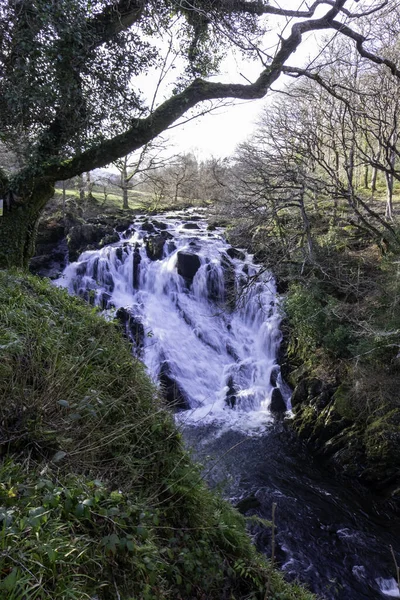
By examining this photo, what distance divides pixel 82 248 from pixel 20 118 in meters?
13.2

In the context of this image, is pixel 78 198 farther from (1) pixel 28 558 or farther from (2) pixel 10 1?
(1) pixel 28 558

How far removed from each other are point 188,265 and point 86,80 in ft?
31.5

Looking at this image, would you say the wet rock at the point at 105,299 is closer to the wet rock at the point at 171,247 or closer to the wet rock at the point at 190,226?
the wet rock at the point at 171,247

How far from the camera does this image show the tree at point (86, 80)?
188 inches

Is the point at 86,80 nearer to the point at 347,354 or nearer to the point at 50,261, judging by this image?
the point at 347,354

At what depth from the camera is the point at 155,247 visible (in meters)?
16.4

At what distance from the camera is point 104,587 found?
1.95 metres

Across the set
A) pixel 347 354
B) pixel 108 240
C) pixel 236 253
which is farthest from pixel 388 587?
pixel 108 240

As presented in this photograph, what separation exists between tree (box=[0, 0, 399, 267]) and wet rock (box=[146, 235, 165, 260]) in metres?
10.1

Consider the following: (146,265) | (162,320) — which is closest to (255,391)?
(162,320)

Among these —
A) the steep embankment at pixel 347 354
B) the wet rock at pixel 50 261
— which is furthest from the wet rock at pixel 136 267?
the steep embankment at pixel 347 354

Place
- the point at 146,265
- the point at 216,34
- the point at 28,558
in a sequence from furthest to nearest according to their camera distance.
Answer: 1. the point at 146,265
2. the point at 216,34
3. the point at 28,558

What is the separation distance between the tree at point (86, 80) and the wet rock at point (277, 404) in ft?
26.7

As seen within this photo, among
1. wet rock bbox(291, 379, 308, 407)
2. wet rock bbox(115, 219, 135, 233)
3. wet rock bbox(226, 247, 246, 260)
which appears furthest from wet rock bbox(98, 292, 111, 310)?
wet rock bbox(291, 379, 308, 407)
